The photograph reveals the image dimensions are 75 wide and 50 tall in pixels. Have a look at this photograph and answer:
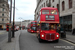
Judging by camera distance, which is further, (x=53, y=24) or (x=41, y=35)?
(x=53, y=24)

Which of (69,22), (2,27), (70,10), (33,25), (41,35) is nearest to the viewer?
(41,35)

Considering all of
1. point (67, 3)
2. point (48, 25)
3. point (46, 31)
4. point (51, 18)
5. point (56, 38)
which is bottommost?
point (56, 38)

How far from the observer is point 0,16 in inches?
1994

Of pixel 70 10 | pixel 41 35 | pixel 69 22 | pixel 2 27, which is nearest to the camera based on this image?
pixel 41 35

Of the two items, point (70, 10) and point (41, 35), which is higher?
point (70, 10)

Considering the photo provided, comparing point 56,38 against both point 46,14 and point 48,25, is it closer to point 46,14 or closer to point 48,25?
point 48,25

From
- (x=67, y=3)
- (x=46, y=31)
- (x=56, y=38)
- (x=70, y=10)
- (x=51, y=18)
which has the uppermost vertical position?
(x=67, y=3)

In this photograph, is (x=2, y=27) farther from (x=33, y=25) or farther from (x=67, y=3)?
(x=67, y=3)

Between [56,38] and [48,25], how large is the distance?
67.4 inches

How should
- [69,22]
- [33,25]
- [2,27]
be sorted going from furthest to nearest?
Answer: [2,27] < [33,25] < [69,22]

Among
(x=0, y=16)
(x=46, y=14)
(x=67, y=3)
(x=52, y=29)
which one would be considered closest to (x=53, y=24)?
(x=52, y=29)

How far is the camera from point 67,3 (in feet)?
67.3

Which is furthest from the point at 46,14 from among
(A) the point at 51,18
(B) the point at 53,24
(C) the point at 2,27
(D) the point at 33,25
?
(C) the point at 2,27

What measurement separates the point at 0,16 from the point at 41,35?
46.5 meters
